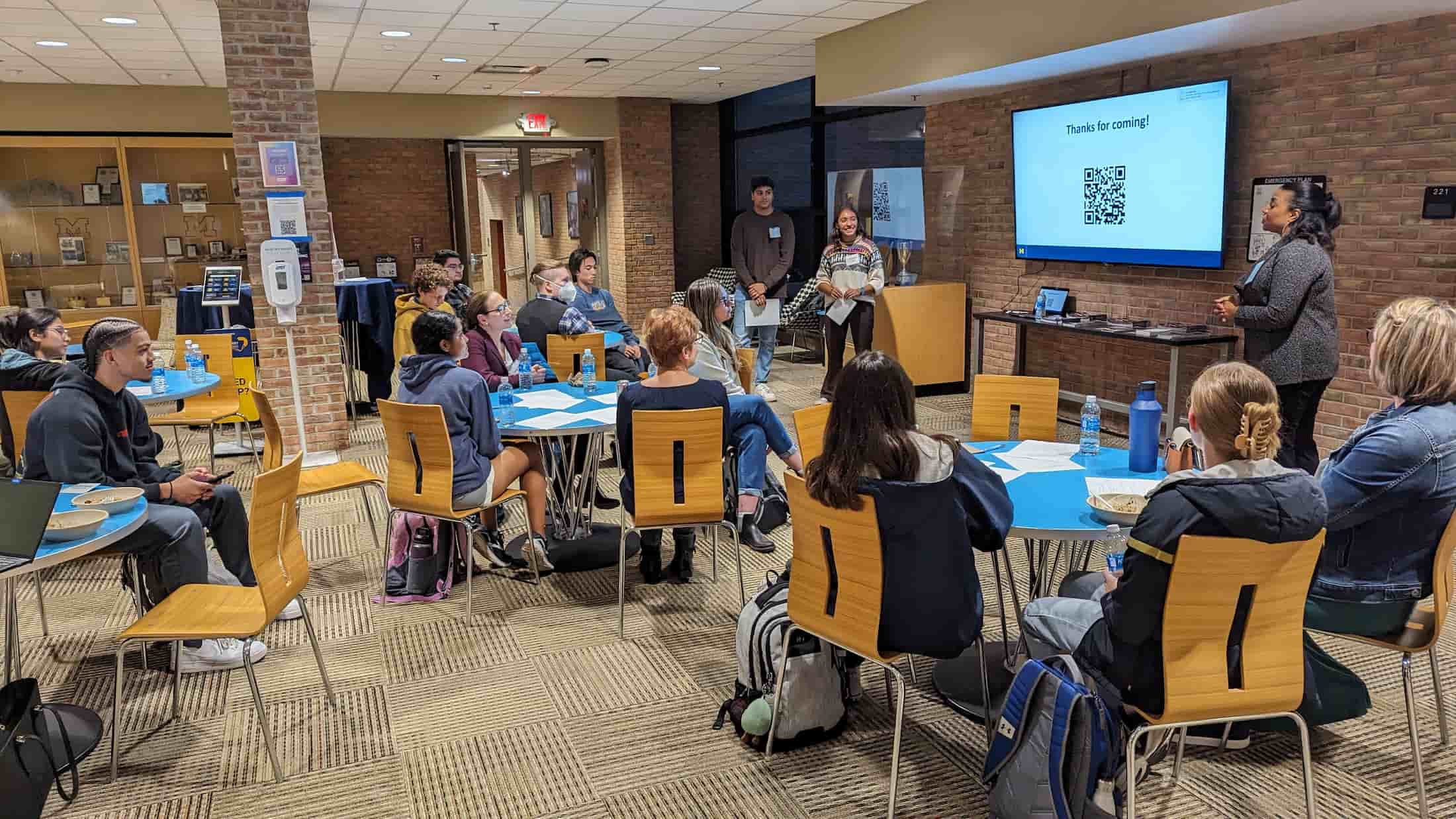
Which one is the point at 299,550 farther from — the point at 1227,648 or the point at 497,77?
the point at 497,77

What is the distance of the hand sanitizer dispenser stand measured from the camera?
19.9ft

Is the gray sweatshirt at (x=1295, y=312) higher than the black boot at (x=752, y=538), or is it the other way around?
the gray sweatshirt at (x=1295, y=312)

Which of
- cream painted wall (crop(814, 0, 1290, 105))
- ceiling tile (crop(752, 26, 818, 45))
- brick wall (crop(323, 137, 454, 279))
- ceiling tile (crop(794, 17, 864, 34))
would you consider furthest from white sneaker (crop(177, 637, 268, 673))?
brick wall (crop(323, 137, 454, 279))

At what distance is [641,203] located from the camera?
1249 cm

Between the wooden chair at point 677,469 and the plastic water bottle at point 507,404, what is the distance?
0.71 m

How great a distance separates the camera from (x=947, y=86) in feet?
23.9

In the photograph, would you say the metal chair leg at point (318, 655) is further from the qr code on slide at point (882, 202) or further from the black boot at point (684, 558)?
the qr code on slide at point (882, 202)

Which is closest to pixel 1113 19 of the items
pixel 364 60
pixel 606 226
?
pixel 364 60

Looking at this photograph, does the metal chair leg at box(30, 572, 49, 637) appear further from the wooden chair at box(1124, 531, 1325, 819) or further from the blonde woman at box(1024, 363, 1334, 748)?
the wooden chair at box(1124, 531, 1325, 819)

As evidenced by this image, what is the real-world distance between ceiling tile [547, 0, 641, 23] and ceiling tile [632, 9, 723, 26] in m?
0.10

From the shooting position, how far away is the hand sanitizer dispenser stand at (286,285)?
6.08 metres

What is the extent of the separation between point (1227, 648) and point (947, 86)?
590 cm

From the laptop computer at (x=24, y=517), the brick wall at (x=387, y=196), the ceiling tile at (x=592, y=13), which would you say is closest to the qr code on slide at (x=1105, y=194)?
the ceiling tile at (x=592, y=13)

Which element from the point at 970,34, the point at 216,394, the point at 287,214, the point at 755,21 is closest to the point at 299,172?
the point at 287,214
